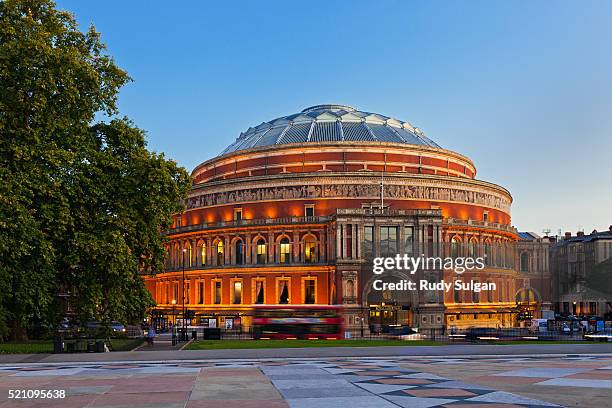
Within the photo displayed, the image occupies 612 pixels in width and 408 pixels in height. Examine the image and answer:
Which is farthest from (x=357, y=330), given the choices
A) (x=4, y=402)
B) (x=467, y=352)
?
(x=4, y=402)

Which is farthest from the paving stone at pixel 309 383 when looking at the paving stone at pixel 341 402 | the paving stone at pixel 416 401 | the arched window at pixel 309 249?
the arched window at pixel 309 249

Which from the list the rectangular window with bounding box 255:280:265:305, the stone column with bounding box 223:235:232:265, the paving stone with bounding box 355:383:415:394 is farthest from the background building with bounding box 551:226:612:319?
the paving stone with bounding box 355:383:415:394

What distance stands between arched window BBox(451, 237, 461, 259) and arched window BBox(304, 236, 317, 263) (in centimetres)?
1618

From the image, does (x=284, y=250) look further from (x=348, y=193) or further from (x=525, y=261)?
(x=525, y=261)

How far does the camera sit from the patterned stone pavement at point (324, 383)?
62.1 ft

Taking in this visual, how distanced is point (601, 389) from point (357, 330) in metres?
51.2

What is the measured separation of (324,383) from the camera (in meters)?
22.9

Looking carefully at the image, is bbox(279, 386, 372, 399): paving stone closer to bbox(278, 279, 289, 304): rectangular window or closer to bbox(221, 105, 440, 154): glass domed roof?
bbox(278, 279, 289, 304): rectangular window

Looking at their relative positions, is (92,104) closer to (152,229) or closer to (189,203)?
(152,229)

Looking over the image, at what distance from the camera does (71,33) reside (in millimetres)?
45250

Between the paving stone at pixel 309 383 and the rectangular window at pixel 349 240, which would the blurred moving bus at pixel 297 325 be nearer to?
the rectangular window at pixel 349 240

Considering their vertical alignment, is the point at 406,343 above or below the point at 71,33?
below

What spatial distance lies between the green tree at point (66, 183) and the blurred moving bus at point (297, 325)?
15.5 meters

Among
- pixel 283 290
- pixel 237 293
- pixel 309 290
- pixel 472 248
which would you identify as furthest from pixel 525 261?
pixel 237 293
